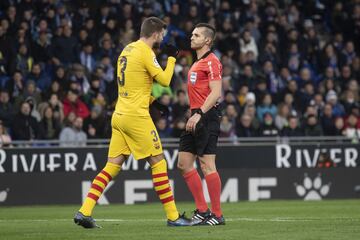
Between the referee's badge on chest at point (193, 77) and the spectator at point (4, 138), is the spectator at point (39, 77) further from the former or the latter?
the referee's badge on chest at point (193, 77)

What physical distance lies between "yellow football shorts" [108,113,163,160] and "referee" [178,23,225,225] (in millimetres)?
637

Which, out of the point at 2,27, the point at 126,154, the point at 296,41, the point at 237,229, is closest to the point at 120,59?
the point at 126,154

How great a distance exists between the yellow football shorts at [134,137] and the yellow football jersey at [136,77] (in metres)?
0.08

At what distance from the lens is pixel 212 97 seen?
36.4 ft

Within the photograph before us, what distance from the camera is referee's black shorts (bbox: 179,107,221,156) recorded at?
1130cm

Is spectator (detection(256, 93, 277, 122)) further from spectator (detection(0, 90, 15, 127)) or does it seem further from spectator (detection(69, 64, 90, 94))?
spectator (detection(0, 90, 15, 127))

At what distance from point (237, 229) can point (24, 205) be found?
8287 millimetres

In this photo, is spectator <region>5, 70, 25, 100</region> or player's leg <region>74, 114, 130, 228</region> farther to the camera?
spectator <region>5, 70, 25, 100</region>

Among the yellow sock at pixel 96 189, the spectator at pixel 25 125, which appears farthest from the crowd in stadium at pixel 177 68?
the yellow sock at pixel 96 189

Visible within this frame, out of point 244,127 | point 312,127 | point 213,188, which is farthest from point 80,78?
point 213,188

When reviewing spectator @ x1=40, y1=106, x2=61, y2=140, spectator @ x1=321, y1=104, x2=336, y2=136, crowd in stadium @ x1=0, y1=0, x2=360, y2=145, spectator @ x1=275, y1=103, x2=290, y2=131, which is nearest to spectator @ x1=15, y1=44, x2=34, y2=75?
crowd in stadium @ x1=0, y1=0, x2=360, y2=145

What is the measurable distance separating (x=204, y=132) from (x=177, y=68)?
10309 millimetres

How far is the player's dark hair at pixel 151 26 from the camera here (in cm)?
1076

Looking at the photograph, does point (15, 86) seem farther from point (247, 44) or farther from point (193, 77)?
point (193, 77)
